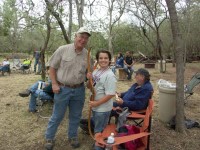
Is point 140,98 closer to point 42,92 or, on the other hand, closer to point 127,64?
point 42,92

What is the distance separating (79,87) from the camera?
3.77m

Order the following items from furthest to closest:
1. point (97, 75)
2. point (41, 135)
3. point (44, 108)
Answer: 1. point (44, 108)
2. point (41, 135)
3. point (97, 75)

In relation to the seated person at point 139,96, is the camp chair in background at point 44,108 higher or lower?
lower

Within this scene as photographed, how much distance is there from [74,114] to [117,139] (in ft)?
3.22

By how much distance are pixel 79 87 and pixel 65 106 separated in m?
0.34

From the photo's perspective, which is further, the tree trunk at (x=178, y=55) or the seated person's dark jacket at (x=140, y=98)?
the tree trunk at (x=178, y=55)

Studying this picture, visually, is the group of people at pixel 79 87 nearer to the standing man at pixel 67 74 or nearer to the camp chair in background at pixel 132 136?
the standing man at pixel 67 74

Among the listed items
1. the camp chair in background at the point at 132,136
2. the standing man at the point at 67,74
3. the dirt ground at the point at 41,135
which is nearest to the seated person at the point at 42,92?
the dirt ground at the point at 41,135

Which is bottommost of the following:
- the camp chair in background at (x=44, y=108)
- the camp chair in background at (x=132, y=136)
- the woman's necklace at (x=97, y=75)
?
the camp chair in background at (x=44, y=108)

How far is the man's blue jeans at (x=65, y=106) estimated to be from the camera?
370 cm

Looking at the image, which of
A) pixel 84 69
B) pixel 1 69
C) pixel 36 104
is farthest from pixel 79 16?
pixel 1 69

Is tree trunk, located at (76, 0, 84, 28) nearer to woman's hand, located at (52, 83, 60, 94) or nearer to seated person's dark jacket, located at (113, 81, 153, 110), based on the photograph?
seated person's dark jacket, located at (113, 81, 153, 110)

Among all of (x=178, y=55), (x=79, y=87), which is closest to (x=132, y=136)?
(x=79, y=87)

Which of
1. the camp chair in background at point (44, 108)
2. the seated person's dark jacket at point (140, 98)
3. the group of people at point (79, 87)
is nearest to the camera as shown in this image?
the group of people at point (79, 87)
